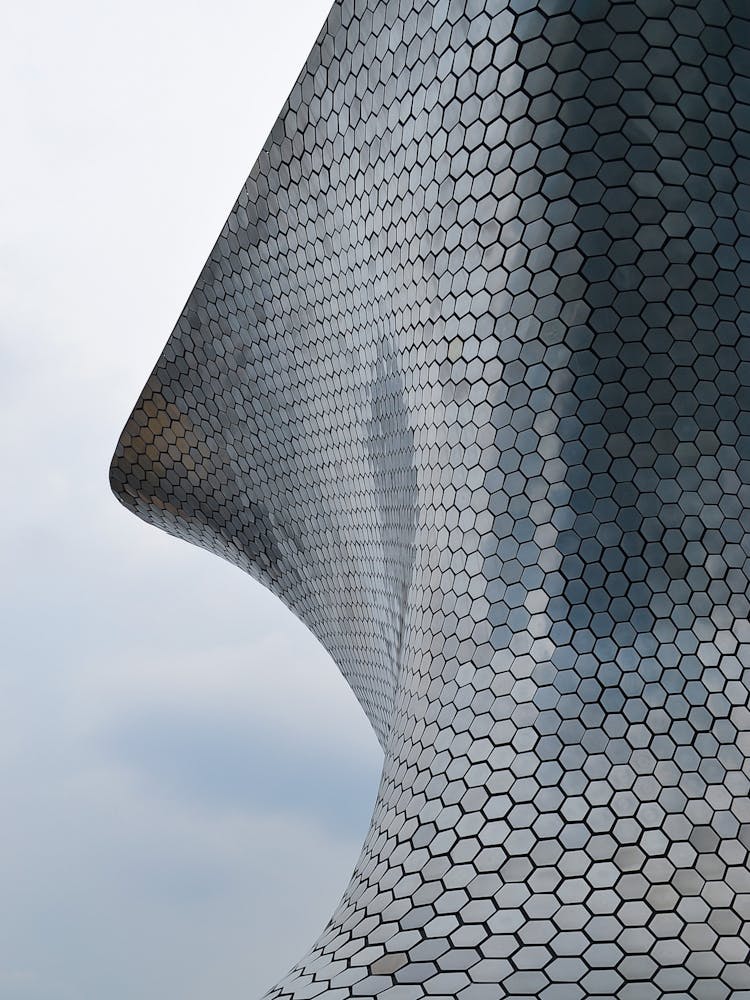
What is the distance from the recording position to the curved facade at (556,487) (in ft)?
8.23

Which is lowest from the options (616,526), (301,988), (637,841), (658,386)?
(301,988)

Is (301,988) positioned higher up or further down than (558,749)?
further down

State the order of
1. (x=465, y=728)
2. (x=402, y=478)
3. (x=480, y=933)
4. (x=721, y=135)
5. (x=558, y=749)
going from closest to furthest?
(x=480, y=933) < (x=558, y=749) < (x=465, y=728) < (x=721, y=135) < (x=402, y=478)

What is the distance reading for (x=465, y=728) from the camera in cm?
294

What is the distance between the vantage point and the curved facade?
8.23 ft

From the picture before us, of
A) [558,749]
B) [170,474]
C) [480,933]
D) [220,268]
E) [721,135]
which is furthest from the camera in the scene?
[170,474]

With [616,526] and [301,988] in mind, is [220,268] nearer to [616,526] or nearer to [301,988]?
[616,526]

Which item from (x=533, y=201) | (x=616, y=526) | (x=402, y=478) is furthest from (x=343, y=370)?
(x=616, y=526)

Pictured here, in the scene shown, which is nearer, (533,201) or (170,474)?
(533,201)

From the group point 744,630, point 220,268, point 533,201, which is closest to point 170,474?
point 220,268

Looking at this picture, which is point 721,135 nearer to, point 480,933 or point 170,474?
point 480,933

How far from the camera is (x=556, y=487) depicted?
9.87ft

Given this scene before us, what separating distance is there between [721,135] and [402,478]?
151 centimetres

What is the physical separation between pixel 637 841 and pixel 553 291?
150 cm
